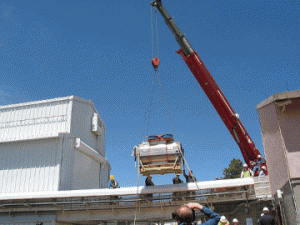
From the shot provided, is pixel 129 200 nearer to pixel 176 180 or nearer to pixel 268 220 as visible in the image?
pixel 176 180

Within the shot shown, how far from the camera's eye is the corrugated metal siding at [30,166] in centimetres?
1794

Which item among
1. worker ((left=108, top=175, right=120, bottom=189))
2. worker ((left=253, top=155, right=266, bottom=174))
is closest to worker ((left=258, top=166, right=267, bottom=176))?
worker ((left=253, top=155, right=266, bottom=174))

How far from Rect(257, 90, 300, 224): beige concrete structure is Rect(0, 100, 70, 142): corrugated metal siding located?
12843 mm

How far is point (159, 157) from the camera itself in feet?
42.8

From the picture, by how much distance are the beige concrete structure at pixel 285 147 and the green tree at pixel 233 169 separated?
163ft

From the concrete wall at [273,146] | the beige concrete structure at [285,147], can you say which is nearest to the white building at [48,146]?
the concrete wall at [273,146]

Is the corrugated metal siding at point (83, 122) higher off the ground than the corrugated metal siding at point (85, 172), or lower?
higher

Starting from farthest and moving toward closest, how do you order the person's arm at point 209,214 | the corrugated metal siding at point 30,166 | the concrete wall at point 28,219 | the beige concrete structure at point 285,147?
the corrugated metal siding at point 30,166, the concrete wall at point 28,219, the beige concrete structure at point 285,147, the person's arm at point 209,214

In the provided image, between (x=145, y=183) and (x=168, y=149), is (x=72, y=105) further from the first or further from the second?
(x=168, y=149)

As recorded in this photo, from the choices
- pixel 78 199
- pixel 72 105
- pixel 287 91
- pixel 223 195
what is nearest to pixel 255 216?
pixel 223 195

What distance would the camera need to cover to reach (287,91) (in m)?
10.6

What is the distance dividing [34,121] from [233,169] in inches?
1895

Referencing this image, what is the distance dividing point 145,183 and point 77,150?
6.16 m

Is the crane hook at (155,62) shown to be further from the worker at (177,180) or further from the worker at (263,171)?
the worker at (263,171)
